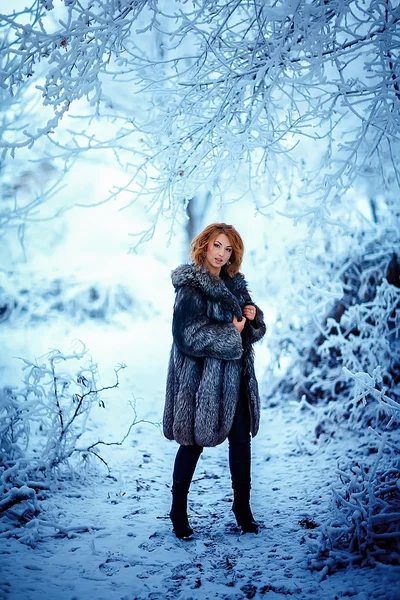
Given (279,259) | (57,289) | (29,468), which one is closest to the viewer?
(29,468)

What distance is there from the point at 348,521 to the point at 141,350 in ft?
20.2

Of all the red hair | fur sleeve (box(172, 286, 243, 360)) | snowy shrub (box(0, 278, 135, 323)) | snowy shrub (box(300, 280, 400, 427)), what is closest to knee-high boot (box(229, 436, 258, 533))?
fur sleeve (box(172, 286, 243, 360))

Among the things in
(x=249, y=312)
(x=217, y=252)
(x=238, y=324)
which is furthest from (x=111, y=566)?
(x=217, y=252)

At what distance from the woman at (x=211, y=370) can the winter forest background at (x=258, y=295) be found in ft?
1.08

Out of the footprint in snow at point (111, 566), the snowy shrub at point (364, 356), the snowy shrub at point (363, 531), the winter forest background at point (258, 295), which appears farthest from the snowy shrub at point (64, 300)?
the snowy shrub at point (363, 531)

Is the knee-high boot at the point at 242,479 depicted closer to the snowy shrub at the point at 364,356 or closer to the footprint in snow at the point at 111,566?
the footprint in snow at the point at 111,566

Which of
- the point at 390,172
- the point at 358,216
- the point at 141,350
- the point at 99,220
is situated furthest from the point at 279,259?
the point at 99,220

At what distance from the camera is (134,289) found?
10.4 m

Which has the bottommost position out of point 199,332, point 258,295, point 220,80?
point 199,332

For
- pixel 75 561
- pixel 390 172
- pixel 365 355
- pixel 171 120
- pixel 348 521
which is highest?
pixel 390 172

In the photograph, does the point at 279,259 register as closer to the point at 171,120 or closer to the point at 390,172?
the point at 390,172

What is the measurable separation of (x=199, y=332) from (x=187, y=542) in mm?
1275

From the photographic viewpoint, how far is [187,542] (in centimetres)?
252

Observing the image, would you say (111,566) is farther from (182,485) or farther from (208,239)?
(208,239)
